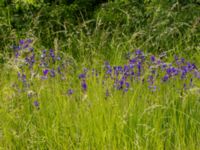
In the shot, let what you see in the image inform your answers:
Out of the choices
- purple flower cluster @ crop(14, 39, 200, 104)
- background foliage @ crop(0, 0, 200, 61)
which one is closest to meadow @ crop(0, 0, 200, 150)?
purple flower cluster @ crop(14, 39, 200, 104)

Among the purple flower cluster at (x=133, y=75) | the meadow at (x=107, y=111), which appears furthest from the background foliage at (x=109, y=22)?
the meadow at (x=107, y=111)

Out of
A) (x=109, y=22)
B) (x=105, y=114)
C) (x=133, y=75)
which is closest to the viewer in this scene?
(x=105, y=114)

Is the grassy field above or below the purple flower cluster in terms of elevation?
below

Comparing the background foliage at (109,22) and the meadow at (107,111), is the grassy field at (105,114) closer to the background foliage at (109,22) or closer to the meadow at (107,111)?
the meadow at (107,111)

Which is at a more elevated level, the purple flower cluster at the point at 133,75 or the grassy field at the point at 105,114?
the purple flower cluster at the point at 133,75

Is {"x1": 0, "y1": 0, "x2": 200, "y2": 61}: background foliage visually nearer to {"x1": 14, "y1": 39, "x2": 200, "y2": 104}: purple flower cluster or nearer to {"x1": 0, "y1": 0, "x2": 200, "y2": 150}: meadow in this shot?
{"x1": 14, "y1": 39, "x2": 200, "y2": 104}: purple flower cluster

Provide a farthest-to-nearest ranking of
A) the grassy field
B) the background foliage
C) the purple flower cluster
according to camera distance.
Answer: the background foliage
the purple flower cluster
the grassy field

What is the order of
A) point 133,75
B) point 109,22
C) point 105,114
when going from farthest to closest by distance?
point 109,22 < point 133,75 < point 105,114

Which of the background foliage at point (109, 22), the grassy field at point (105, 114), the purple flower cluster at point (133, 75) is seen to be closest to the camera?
the grassy field at point (105, 114)

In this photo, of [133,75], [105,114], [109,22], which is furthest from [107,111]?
[109,22]

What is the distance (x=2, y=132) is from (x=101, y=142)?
71 cm

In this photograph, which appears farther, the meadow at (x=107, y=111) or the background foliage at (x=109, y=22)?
the background foliage at (x=109, y=22)

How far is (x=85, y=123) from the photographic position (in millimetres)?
2707

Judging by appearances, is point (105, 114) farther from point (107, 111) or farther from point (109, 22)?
point (109, 22)
